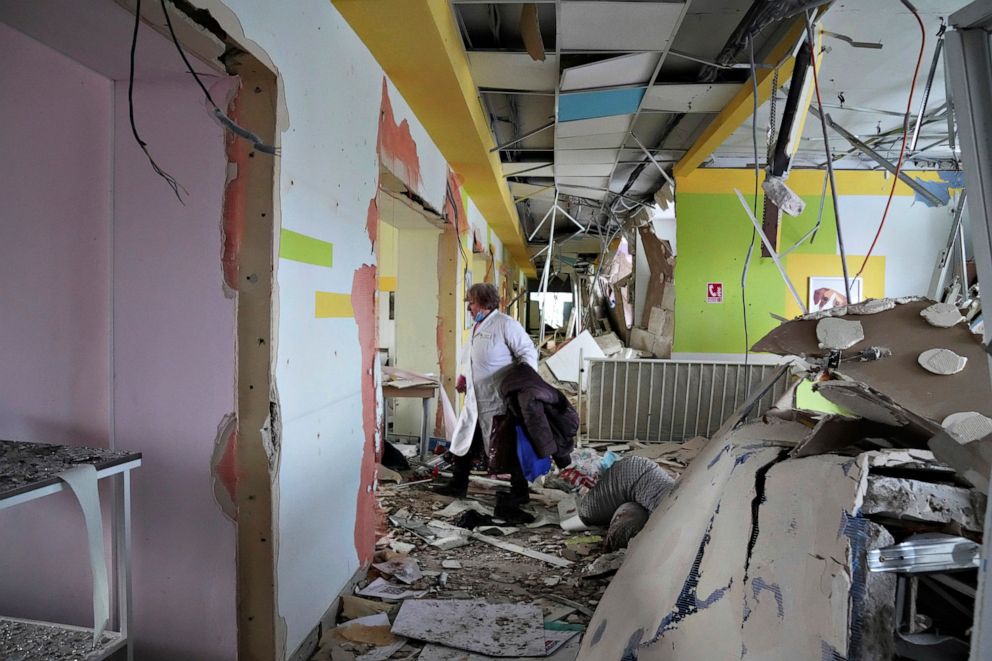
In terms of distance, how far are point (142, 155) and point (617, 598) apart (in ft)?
6.90

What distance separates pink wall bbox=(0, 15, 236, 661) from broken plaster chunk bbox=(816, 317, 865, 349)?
1.72 m

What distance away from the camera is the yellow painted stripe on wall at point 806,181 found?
589 centimetres

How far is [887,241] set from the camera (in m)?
5.96

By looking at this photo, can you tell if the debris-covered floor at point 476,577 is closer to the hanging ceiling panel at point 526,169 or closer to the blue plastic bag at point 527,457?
the blue plastic bag at point 527,457

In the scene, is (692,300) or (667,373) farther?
(692,300)

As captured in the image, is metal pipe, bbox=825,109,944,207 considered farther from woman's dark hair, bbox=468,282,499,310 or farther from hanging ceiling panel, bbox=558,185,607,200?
hanging ceiling panel, bbox=558,185,607,200

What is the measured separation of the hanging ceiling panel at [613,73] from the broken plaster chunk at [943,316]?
9.38 ft

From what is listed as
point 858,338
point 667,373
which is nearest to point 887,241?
point 667,373

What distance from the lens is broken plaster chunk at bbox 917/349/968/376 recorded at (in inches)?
46.8

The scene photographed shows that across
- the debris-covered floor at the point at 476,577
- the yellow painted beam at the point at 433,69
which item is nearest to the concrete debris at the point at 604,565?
the debris-covered floor at the point at 476,577

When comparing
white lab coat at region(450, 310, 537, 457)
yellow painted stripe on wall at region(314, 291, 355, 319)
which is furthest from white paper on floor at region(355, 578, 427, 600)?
yellow painted stripe on wall at region(314, 291, 355, 319)

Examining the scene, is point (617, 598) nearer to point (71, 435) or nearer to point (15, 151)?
point (71, 435)

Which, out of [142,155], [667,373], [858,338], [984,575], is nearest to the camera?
[984,575]

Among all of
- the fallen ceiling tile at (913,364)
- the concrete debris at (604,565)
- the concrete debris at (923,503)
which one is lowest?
the concrete debris at (604,565)
